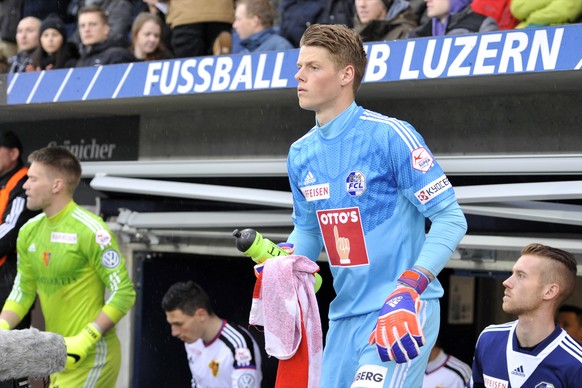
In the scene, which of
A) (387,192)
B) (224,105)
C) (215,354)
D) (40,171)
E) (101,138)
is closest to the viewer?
(387,192)

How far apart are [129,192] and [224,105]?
0.87 m

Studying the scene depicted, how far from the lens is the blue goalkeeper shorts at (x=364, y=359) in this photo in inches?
145

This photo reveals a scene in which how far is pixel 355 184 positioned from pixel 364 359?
2.02 feet

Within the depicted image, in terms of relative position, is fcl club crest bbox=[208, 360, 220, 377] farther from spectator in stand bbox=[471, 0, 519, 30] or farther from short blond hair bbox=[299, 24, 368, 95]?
short blond hair bbox=[299, 24, 368, 95]

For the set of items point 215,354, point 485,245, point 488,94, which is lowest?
point 215,354

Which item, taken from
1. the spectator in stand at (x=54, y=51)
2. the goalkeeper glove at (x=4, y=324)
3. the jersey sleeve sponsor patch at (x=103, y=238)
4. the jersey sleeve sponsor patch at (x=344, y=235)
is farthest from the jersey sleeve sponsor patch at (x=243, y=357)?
the spectator in stand at (x=54, y=51)

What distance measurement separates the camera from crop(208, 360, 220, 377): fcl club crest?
6.68m

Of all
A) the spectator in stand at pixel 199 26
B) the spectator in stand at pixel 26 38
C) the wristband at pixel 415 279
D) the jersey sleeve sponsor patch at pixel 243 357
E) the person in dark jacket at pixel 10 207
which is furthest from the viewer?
the spectator in stand at pixel 26 38

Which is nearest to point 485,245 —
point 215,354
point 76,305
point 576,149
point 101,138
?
point 576,149

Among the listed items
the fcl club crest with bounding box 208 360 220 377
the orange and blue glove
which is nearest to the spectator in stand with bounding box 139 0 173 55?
the fcl club crest with bounding box 208 360 220 377

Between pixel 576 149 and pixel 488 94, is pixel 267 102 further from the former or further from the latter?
pixel 576 149

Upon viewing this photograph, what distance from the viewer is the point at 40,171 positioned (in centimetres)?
628

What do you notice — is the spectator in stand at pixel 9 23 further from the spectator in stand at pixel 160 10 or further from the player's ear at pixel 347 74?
the player's ear at pixel 347 74

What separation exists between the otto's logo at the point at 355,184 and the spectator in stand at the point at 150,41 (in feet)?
14.4
